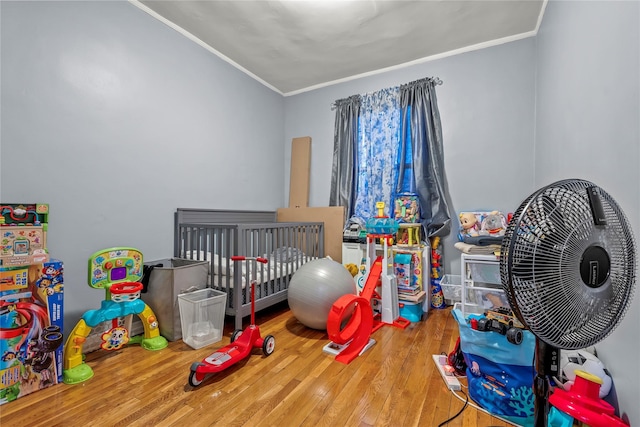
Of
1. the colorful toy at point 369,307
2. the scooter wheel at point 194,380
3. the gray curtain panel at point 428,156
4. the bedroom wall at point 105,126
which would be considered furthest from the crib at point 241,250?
the gray curtain panel at point 428,156

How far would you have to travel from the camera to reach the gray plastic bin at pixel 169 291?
2.03m

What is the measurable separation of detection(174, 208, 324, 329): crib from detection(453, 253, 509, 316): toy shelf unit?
1466mm

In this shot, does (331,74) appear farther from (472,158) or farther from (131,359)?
(131,359)

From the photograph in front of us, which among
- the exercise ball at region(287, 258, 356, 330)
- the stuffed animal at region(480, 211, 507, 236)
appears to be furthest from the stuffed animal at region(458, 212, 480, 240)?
the exercise ball at region(287, 258, 356, 330)

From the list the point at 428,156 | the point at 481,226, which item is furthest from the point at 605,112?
the point at 428,156

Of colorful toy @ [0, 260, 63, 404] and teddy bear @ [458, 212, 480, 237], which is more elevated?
teddy bear @ [458, 212, 480, 237]

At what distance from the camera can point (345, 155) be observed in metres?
3.46

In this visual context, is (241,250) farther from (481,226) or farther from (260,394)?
(481,226)

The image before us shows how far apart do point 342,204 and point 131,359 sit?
2428 millimetres

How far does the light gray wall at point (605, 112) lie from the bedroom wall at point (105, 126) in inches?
114

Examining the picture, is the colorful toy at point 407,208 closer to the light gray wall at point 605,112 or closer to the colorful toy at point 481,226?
the colorful toy at point 481,226

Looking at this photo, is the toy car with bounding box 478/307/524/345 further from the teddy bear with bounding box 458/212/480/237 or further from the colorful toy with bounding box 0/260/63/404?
the colorful toy with bounding box 0/260/63/404

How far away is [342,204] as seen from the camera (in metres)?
3.43

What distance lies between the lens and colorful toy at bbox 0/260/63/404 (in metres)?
1.40
